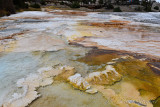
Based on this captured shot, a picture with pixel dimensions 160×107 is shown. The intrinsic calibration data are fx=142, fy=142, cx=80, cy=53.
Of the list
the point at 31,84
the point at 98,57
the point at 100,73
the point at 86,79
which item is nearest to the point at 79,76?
the point at 86,79

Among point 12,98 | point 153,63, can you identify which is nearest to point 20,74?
point 12,98

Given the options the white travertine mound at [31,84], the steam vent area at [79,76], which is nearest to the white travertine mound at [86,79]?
the steam vent area at [79,76]

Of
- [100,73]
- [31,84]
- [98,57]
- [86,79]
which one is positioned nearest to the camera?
[31,84]

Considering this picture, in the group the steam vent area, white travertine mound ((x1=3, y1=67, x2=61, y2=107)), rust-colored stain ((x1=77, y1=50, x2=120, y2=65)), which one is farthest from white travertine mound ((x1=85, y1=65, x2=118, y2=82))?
white travertine mound ((x1=3, y1=67, x2=61, y2=107))

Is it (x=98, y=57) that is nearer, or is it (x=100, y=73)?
(x=100, y=73)

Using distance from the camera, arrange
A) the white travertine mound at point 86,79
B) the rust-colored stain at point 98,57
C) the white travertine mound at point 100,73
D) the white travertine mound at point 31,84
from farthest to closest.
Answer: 1. the rust-colored stain at point 98,57
2. the white travertine mound at point 100,73
3. the white travertine mound at point 86,79
4. the white travertine mound at point 31,84

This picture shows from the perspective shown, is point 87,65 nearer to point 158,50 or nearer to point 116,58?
point 116,58

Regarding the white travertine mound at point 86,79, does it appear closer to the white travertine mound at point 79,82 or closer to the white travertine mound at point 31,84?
the white travertine mound at point 79,82

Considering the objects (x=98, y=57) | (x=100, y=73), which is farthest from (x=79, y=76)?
(x=98, y=57)

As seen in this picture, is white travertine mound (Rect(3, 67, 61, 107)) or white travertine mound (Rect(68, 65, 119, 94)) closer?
white travertine mound (Rect(3, 67, 61, 107))

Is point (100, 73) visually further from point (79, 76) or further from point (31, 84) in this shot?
point (31, 84)

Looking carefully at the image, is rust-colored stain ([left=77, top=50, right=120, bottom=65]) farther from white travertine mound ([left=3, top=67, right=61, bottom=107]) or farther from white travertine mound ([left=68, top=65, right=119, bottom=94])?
white travertine mound ([left=3, top=67, right=61, bottom=107])

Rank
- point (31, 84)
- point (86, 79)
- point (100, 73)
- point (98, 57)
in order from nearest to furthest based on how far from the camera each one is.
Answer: point (31, 84) < point (86, 79) < point (100, 73) < point (98, 57)

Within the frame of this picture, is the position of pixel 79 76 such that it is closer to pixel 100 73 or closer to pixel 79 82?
pixel 79 82
